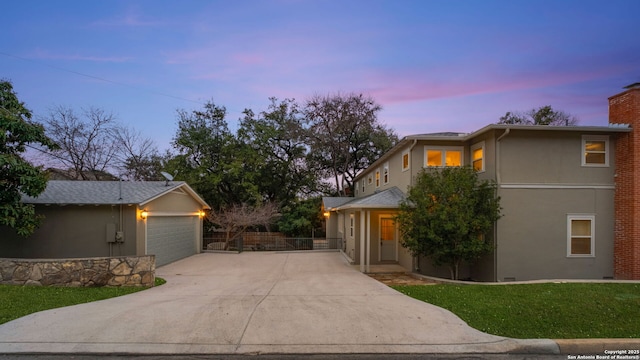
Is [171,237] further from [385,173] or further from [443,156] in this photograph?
[443,156]

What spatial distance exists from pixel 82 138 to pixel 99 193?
16.5 metres

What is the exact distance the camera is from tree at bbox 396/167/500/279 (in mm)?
10781

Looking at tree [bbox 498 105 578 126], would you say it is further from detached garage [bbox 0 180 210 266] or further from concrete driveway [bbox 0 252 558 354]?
detached garage [bbox 0 180 210 266]

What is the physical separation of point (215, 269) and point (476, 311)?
10.2m

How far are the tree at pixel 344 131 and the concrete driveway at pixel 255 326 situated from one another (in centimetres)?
2385

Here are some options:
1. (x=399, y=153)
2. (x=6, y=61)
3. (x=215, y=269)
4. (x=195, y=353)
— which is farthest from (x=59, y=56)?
(x=195, y=353)

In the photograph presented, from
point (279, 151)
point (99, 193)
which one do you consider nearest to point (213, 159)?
point (279, 151)

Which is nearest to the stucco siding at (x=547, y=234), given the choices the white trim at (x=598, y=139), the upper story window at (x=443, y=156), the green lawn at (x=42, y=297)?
the white trim at (x=598, y=139)

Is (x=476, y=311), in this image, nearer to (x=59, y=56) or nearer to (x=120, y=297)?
(x=120, y=297)

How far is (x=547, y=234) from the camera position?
11.6 meters

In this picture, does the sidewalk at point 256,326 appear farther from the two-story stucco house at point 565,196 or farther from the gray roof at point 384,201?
the two-story stucco house at point 565,196

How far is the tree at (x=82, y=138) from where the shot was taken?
1031 inches

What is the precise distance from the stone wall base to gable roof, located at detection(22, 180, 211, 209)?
4.01m

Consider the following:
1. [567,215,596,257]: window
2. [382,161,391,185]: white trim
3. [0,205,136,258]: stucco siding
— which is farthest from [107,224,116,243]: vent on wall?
[567,215,596,257]: window
